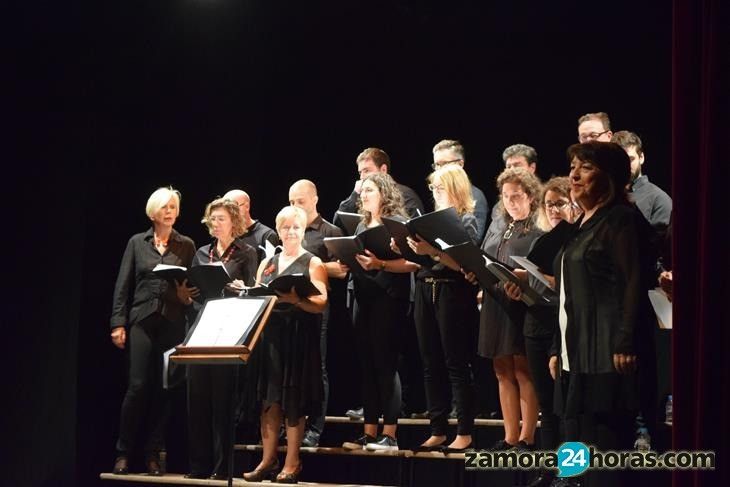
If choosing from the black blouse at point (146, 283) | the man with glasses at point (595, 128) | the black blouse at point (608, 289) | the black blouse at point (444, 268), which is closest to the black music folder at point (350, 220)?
the black blouse at point (444, 268)

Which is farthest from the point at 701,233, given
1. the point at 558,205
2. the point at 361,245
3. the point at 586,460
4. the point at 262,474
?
the point at 262,474

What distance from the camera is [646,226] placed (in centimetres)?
368

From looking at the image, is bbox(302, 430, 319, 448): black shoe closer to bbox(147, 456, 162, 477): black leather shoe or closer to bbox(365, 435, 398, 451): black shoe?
bbox(365, 435, 398, 451): black shoe

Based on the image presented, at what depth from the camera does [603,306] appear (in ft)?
12.1

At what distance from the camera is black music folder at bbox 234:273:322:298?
489 centimetres

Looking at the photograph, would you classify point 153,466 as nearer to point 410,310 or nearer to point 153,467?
point 153,467

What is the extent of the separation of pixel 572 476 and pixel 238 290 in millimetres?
2010

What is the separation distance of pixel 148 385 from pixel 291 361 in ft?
3.35

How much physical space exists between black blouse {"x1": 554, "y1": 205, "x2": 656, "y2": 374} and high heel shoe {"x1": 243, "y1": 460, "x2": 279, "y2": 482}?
1993 mm

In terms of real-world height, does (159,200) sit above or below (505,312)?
above

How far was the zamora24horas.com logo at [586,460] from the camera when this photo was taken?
3271 mm

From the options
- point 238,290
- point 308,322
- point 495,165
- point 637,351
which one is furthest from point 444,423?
point 495,165

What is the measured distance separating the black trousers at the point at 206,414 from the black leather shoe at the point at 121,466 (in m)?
0.44

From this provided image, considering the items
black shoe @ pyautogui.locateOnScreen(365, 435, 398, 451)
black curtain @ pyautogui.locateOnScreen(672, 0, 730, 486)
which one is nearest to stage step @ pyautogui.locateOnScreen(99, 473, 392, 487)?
black shoe @ pyautogui.locateOnScreen(365, 435, 398, 451)
